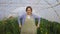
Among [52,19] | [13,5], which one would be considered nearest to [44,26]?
[52,19]

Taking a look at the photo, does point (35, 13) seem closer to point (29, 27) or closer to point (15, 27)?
point (29, 27)

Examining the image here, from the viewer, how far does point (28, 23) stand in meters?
2.85

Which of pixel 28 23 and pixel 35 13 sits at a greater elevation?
pixel 35 13

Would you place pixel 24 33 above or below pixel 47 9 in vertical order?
below

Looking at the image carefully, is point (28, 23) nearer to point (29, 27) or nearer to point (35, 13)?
point (29, 27)

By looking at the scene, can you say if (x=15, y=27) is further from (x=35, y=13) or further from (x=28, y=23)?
(x=35, y=13)

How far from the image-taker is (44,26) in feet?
9.70

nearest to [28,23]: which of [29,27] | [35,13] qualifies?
[29,27]

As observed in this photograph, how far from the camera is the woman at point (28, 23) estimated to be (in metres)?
2.85

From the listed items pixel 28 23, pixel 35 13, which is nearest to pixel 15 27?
pixel 28 23

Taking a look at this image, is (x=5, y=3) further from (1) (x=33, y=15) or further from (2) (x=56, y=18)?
(2) (x=56, y=18)

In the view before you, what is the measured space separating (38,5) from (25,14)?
24cm

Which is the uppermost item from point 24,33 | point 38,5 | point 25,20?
point 38,5

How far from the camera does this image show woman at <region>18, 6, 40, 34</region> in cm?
285
